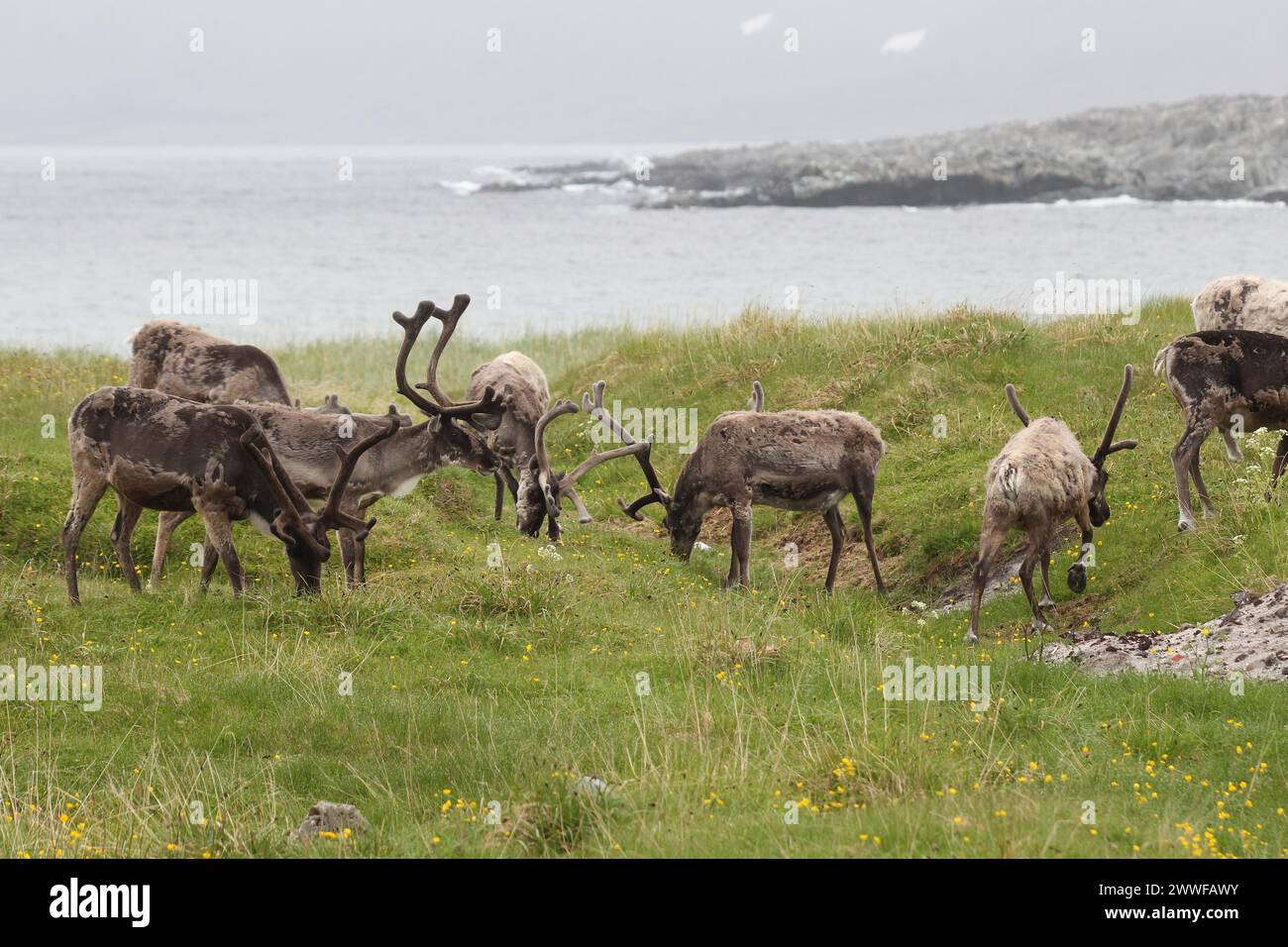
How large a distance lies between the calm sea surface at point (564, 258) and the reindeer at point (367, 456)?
39.6ft

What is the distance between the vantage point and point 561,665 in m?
11.1

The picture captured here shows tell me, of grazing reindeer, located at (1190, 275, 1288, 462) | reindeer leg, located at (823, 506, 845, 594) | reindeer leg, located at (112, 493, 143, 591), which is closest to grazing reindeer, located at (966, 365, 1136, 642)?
reindeer leg, located at (823, 506, 845, 594)

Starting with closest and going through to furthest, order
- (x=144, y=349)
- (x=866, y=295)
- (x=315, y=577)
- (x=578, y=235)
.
Answer: (x=315, y=577) < (x=144, y=349) < (x=866, y=295) < (x=578, y=235)

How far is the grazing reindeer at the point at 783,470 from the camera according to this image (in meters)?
14.6

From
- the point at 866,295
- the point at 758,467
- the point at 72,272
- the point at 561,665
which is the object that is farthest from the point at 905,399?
the point at 72,272

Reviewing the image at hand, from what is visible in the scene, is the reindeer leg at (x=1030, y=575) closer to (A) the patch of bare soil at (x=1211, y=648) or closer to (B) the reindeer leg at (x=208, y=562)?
(A) the patch of bare soil at (x=1211, y=648)

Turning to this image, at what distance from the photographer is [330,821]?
303 inches

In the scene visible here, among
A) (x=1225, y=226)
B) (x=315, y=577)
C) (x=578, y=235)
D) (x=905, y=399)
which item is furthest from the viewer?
(x=578, y=235)

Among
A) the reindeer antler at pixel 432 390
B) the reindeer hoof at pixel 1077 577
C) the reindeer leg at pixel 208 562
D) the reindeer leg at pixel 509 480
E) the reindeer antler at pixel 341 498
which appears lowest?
the reindeer hoof at pixel 1077 577

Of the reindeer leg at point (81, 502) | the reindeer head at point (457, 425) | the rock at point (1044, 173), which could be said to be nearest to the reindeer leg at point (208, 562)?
the reindeer leg at point (81, 502)

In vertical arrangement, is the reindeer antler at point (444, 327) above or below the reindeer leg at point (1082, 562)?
above
